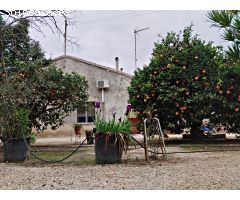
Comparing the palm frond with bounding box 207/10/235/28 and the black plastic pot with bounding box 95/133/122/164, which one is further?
the palm frond with bounding box 207/10/235/28

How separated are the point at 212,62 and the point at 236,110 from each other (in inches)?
66.9

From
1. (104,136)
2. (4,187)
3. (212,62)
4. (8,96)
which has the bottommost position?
(4,187)

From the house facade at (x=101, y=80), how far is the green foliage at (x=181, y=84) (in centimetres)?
889

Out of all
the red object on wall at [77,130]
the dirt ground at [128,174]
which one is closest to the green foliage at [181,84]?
the dirt ground at [128,174]

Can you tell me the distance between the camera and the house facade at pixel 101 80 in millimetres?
22531

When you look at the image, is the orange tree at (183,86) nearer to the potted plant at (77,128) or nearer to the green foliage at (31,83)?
the green foliage at (31,83)

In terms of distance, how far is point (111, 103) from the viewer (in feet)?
74.8

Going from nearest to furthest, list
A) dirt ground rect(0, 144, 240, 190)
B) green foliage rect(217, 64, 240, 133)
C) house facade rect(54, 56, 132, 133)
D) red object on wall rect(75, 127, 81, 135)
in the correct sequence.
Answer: dirt ground rect(0, 144, 240, 190) < green foliage rect(217, 64, 240, 133) < red object on wall rect(75, 127, 81, 135) < house facade rect(54, 56, 132, 133)

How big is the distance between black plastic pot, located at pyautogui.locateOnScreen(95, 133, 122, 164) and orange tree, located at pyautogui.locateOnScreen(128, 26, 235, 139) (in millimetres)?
5310

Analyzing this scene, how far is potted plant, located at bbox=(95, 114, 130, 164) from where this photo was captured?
738 centimetres

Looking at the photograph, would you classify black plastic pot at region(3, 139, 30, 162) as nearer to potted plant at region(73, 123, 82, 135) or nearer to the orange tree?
the orange tree

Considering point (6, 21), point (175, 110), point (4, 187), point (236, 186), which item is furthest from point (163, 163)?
point (175, 110)

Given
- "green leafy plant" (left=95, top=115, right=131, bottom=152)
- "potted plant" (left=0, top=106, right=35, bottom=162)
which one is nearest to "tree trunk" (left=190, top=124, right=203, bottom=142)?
"green leafy plant" (left=95, top=115, right=131, bottom=152)

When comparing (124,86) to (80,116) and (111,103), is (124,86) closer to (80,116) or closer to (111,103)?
(111,103)
